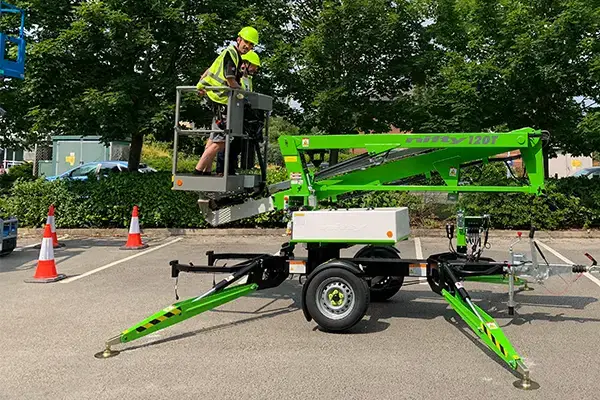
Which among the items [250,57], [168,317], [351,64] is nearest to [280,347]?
[168,317]

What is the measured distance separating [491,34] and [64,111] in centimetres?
1127

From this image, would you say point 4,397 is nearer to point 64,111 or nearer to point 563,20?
point 64,111

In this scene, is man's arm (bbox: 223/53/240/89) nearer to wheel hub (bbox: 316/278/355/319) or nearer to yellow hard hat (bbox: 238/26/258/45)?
yellow hard hat (bbox: 238/26/258/45)

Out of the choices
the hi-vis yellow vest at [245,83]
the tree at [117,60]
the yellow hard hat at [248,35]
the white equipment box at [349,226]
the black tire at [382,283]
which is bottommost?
the black tire at [382,283]

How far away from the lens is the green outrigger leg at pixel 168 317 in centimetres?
483

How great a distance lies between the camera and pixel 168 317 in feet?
16.5

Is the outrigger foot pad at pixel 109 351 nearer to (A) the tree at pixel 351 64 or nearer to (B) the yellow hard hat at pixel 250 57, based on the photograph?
(B) the yellow hard hat at pixel 250 57

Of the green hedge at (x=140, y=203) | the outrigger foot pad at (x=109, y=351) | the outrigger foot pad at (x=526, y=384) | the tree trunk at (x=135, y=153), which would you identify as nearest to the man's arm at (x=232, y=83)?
the outrigger foot pad at (x=109, y=351)

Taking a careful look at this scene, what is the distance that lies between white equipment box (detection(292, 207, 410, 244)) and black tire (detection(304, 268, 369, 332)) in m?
0.39

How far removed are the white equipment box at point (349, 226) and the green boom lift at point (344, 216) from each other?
11mm

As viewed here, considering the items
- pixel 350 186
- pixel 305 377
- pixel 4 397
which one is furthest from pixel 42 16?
pixel 305 377

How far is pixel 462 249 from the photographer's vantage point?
20.7 ft

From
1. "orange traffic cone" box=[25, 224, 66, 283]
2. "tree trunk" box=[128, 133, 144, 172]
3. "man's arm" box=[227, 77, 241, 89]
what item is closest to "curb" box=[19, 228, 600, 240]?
"tree trunk" box=[128, 133, 144, 172]

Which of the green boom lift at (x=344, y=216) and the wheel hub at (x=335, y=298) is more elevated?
the green boom lift at (x=344, y=216)
